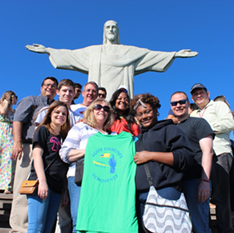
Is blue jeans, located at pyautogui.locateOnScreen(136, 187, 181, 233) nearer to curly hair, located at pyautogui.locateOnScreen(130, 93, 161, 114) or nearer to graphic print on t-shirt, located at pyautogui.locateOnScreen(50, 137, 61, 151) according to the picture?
curly hair, located at pyautogui.locateOnScreen(130, 93, 161, 114)

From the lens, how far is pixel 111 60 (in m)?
6.94

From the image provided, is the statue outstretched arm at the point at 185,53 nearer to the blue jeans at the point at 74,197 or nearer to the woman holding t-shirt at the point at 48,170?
the woman holding t-shirt at the point at 48,170

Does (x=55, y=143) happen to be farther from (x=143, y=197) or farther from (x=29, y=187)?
(x=143, y=197)

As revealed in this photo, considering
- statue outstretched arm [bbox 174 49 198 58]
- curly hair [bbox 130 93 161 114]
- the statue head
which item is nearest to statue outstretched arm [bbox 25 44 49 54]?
the statue head

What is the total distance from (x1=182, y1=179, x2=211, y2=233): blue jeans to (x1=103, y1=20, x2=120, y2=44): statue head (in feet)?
18.3

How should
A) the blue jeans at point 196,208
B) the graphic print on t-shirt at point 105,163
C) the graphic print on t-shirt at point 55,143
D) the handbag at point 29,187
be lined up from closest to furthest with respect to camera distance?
1. the graphic print on t-shirt at point 105,163
2. the blue jeans at point 196,208
3. the handbag at point 29,187
4. the graphic print on t-shirt at point 55,143

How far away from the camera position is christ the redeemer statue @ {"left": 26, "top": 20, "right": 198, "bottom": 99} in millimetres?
6844

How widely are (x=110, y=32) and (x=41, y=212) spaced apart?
5.80 m

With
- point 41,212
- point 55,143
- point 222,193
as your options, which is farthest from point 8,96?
point 222,193

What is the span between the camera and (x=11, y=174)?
4.56 metres

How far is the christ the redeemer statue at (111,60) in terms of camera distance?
6.84 meters

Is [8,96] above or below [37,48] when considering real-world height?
below

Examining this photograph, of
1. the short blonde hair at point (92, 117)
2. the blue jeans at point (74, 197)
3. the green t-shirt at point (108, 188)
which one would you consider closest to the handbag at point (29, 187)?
the blue jeans at point (74, 197)

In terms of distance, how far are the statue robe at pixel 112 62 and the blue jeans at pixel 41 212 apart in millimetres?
4501
